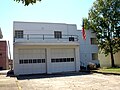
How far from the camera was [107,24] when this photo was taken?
3750 centimetres

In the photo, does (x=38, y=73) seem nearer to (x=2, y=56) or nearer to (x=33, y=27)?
(x=33, y=27)

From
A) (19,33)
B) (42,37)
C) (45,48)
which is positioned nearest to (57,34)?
(42,37)

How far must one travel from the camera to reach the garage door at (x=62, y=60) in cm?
3112

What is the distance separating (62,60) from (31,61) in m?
4.26

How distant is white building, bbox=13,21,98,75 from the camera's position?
2959 cm

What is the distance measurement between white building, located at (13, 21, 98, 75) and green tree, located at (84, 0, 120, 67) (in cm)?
382

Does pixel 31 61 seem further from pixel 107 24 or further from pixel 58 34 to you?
pixel 107 24

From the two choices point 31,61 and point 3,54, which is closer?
point 31,61

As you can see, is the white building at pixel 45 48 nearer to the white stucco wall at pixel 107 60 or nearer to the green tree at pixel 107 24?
the green tree at pixel 107 24

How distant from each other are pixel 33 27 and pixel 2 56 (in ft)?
72.3

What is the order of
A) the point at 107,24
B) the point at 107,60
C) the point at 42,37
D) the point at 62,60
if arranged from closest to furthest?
the point at 62,60 → the point at 42,37 → the point at 107,24 → the point at 107,60

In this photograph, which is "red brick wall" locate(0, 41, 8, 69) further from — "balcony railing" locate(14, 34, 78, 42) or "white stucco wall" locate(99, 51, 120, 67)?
"white stucco wall" locate(99, 51, 120, 67)

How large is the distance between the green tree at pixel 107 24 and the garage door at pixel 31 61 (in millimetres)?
11738

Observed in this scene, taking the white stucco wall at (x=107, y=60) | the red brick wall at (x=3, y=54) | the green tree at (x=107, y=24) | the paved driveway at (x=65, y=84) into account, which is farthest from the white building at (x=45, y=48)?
the red brick wall at (x=3, y=54)
